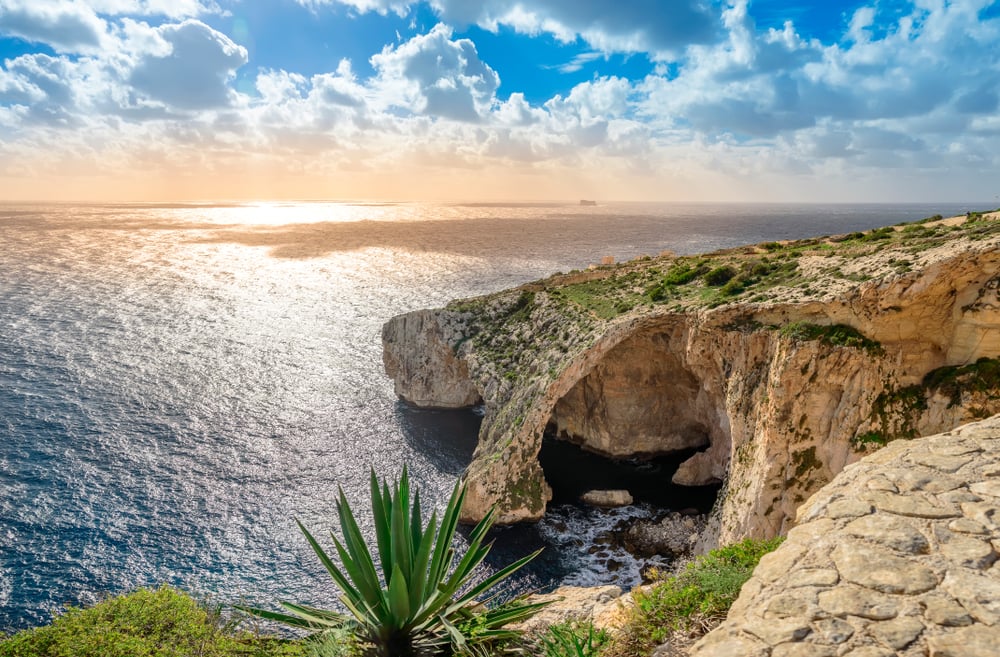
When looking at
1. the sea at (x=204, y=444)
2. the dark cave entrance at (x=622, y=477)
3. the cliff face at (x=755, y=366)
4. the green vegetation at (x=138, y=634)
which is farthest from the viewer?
the dark cave entrance at (x=622, y=477)

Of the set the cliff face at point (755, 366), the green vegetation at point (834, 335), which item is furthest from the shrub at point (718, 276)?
the green vegetation at point (834, 335)

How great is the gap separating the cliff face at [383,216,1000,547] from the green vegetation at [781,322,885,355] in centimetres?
5

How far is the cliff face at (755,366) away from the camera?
793 inches

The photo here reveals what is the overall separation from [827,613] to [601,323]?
2964cm

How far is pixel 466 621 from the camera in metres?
8.75

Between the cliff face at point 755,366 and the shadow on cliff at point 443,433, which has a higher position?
the cliff face at point 755,366

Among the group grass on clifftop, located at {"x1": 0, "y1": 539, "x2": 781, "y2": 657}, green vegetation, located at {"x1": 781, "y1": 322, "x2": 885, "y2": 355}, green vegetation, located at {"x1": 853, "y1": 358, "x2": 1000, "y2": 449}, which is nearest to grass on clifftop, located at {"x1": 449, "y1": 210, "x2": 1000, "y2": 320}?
green vegetation, located at {"x1": 781, "y1": 322, "x2": 885, "y2": 355}

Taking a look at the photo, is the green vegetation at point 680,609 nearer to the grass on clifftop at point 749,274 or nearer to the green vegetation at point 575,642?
the green vegetation at point 575,642

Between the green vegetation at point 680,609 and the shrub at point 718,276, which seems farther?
the shrub at point 718,276

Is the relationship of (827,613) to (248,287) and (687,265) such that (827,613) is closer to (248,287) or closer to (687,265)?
(687,265)

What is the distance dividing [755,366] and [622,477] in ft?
48.8

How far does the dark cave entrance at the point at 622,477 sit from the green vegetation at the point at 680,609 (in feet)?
86.0

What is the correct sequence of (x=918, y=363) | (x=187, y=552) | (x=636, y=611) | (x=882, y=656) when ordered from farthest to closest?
(x=187, y=552) < (x=918, y=363) < (x=636, y=611) < (x=882, y=656)

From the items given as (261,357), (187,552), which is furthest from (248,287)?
(187,552)
